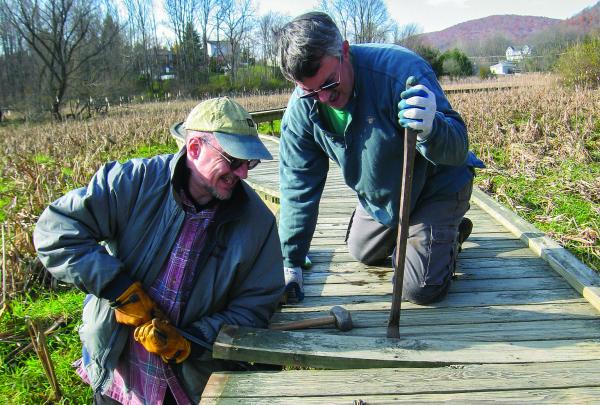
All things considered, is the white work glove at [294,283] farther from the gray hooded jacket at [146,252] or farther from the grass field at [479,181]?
the grass field at [479,181]

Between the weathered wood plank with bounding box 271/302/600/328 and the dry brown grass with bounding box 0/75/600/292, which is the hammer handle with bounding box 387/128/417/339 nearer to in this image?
the weathered wood plank with bounding box 271/302/600/328

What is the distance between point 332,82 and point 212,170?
2.57 feet

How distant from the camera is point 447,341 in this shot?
2.49m

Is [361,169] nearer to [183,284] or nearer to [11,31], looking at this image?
[183,284]

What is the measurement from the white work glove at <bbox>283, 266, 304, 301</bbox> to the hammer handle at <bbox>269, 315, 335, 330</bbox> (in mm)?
381

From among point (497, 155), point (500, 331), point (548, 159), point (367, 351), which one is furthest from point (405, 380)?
point (497, 155)

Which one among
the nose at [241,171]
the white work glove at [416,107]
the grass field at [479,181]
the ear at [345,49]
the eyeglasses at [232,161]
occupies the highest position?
the ear at [345,49]

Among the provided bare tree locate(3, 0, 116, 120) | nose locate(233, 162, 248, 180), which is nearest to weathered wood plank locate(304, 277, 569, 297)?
nose locate(233, 162, 248, 180)

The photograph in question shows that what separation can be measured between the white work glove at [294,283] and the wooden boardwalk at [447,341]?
0.22 feet

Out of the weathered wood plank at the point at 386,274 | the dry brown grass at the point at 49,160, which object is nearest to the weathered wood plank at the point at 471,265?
the weathered wood plank at the point at 386,274

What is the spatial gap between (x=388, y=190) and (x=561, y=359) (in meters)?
1.22

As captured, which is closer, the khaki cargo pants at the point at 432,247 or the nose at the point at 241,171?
the nose at the point at 241,171

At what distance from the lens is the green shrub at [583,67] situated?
14.1m

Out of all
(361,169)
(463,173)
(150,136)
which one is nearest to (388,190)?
(361,169)
